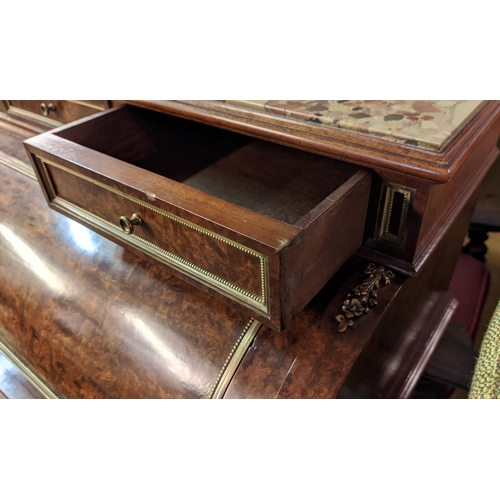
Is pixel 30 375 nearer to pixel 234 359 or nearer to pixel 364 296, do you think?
pixel 234 359

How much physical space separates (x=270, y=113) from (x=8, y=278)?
19.5 inches

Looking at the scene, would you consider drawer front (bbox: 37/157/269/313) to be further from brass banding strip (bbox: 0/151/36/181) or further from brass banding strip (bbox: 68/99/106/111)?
brass banding strip (bbox: 0/151/36/181)

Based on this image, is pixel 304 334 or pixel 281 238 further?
pixel 304 334

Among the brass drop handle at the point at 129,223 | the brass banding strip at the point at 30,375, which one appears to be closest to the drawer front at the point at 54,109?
the brass drop handle at the point at 129,223

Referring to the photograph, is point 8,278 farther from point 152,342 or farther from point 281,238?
point 281,238

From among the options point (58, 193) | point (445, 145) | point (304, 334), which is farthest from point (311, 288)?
point (58, 193)

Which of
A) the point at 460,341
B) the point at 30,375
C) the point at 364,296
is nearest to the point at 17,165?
the point at 30,375

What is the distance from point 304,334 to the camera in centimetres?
52

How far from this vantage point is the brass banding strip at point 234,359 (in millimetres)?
521

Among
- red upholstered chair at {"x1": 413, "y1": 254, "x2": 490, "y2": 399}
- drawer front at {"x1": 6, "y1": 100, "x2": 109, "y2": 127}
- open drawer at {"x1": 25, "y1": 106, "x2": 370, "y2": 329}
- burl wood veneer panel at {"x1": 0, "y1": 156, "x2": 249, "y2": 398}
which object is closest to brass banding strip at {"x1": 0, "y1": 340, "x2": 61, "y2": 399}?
burl wood veneer panel at {"x1": 0, "y1": 156, "x2": 249, "y2": 398}

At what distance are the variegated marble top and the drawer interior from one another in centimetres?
9

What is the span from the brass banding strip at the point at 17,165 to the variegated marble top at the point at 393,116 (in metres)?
0.49

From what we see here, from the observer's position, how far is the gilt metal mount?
0.52m

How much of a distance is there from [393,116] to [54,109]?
60 cm
